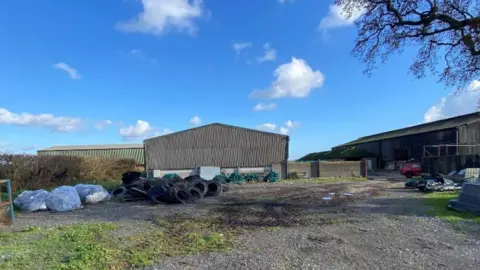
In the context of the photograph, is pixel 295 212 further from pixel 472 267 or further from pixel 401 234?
pixel 472 267

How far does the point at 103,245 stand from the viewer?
6.82 m

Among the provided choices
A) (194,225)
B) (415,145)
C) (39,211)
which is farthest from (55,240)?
(415,145)

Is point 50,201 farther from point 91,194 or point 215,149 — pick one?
point 215,149

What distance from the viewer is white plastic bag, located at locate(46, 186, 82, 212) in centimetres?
1234

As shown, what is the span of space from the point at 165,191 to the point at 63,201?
3516 mm

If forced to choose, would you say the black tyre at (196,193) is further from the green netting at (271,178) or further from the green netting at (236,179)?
the green netting at (271,178)

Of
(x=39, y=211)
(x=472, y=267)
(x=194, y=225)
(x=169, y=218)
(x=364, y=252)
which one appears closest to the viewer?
(x=472, y=267)

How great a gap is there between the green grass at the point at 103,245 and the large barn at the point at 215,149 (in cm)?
2464

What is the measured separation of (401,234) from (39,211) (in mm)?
11288

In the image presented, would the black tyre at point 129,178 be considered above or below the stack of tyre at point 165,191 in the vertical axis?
above

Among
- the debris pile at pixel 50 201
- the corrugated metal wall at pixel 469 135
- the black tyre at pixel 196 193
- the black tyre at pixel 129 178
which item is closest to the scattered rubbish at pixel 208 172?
the black tyre at pixel 129 178

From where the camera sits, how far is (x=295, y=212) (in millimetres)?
11023

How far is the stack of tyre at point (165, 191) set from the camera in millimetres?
13875

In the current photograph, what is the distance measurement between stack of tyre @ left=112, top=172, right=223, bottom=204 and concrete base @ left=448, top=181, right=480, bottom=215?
905 cm
